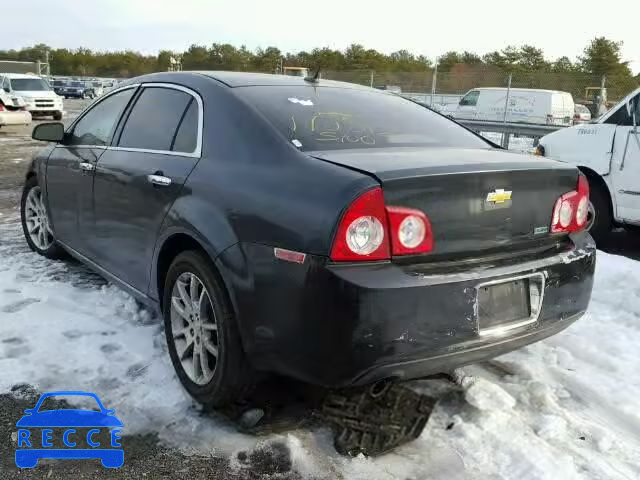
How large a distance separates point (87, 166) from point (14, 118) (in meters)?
15.2

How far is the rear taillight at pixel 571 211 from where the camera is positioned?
289cm

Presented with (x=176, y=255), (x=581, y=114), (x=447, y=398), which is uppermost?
(x=581, y=114)

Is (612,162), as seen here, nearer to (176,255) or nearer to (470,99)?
(176,255)

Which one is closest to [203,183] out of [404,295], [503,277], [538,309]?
[404,295]

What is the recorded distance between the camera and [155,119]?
3.61 meters

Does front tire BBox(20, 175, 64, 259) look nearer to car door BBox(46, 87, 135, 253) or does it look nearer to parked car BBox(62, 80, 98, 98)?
car door BBox(46, 87, 135, 253)

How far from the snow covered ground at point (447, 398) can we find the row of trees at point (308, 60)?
115ft

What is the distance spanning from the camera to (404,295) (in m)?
2.32

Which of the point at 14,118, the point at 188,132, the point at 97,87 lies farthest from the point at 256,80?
the point at 97,87

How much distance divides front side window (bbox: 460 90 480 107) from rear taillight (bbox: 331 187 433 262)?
22.1 meters

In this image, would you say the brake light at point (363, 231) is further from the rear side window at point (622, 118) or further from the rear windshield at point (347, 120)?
the rear side window at point (622, 118)

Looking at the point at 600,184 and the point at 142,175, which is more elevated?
the point at 142,175

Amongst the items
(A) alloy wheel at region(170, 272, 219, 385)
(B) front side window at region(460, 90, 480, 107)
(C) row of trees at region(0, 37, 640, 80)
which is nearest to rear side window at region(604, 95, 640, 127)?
(A) alloy wheel at region(170, 272, 219, 385)

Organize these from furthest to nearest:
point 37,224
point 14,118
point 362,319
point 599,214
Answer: point 14,118 → point 599,214 → point 37,224 → point 362,319
